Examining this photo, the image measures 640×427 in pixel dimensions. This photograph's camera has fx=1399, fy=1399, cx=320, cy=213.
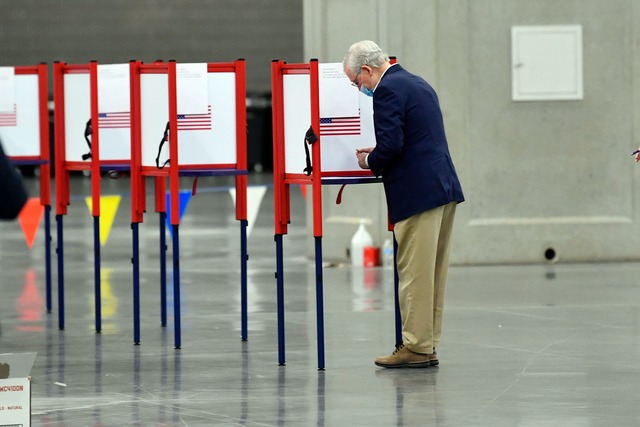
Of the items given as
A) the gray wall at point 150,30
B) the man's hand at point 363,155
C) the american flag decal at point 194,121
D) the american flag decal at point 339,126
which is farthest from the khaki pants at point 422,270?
the gray wall at point 150,30

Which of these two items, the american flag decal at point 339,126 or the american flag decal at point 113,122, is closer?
the american flag decal at point 339,126

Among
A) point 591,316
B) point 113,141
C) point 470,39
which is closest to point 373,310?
point 591,316

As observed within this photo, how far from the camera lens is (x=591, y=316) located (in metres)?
10.0

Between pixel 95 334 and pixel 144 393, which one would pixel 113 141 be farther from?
pixel 144 393

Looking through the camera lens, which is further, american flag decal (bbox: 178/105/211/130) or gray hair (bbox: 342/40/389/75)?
american flag decal (bbox: 178/105/211/130)

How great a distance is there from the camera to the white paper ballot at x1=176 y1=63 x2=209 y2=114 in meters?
8.90

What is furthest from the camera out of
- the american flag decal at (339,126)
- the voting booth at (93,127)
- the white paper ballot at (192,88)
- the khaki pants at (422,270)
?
the voting booth at (93,127)

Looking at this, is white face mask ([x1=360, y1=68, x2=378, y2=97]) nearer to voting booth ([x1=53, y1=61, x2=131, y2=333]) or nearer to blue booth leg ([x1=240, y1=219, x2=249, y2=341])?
blue booth leg ([x1=240, y1=219, x2=249, y2=341])

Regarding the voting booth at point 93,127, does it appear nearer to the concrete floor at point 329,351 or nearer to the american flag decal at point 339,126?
the concrete floor at point 329,351

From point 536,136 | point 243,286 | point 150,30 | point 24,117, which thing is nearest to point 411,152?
point 243,286

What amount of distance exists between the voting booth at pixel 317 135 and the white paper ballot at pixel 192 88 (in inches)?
31.2

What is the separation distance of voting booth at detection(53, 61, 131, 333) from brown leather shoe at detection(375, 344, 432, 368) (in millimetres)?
2538

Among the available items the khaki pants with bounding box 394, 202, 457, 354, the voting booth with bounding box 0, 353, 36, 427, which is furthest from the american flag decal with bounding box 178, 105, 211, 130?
the voting booth with bounding box 0, 353, 36, 427

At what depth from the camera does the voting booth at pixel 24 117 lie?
422 inches
